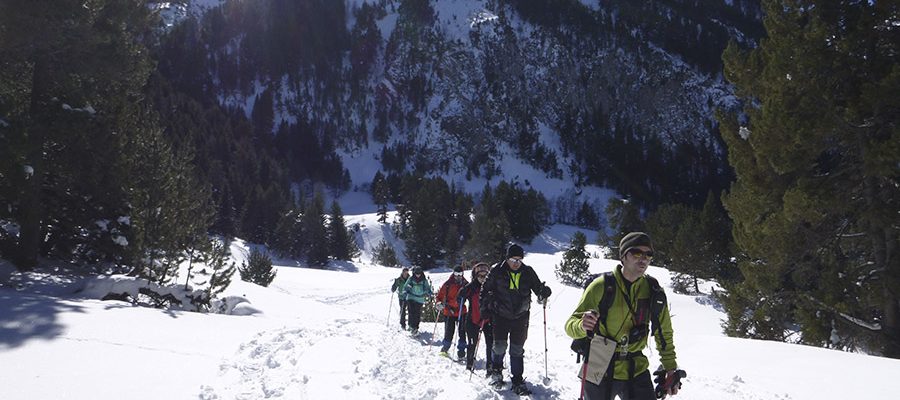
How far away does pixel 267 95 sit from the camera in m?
178

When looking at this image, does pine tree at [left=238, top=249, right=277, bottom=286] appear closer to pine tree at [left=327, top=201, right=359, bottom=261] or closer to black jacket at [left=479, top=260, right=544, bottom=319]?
black jacket at [left=479, top=260, right=544, bottom=319]

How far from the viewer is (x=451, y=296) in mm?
10953

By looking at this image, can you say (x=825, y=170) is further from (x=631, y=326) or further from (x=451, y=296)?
(x=631, y=326)

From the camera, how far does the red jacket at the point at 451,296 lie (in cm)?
1074

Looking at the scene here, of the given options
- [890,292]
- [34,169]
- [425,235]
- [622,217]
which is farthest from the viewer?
[425,235]

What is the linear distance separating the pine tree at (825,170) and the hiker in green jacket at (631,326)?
8.13m

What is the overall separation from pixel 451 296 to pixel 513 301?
417cm

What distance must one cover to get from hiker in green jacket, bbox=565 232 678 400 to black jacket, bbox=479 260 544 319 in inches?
122

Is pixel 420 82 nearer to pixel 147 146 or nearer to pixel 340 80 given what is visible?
pixel 340 80

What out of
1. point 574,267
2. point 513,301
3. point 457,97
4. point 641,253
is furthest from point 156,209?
point 457,97

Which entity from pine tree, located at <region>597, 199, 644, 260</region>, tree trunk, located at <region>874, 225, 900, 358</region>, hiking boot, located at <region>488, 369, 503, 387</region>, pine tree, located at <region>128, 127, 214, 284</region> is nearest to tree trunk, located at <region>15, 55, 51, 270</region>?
pine tree, located at <region>128, 127, 214, 284</region>

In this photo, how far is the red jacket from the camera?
1074 centimetres

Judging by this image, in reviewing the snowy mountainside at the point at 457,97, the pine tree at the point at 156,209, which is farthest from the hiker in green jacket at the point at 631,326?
the snowy mountainside at the point at 457,97

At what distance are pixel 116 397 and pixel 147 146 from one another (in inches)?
406
